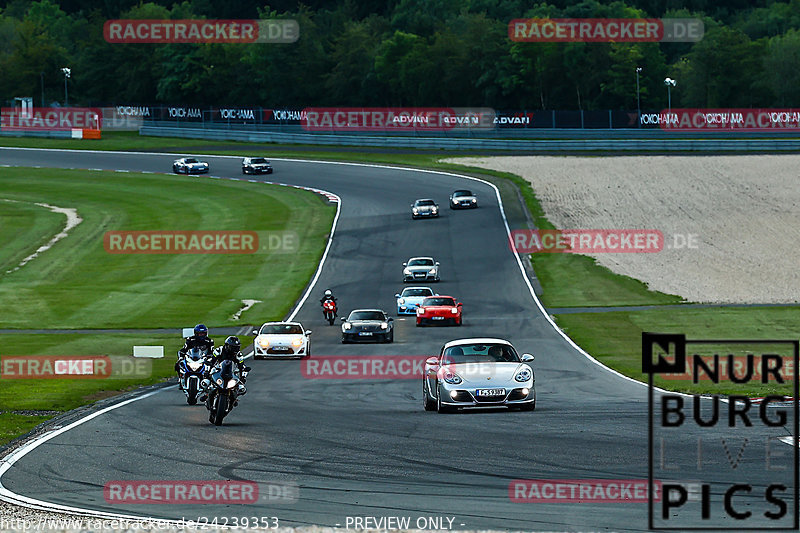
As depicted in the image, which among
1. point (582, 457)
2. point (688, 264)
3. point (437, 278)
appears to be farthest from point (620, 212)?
point (582, 457)

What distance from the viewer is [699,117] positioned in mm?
104438

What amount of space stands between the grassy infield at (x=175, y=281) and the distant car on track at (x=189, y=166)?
2.65 meters

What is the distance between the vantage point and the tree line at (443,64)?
132 m

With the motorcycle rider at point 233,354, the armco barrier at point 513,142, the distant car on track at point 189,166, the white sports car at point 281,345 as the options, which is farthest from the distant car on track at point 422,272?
the armco barrier at point 513,142

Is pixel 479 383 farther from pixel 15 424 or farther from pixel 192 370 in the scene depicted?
pixel 15 424

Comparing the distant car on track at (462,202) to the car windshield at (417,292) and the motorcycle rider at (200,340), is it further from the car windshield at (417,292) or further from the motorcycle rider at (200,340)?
the motorcycle rider at (200,340)

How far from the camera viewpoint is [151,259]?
206 ft

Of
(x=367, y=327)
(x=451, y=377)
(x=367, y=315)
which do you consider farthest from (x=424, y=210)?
(x=451, y=377)

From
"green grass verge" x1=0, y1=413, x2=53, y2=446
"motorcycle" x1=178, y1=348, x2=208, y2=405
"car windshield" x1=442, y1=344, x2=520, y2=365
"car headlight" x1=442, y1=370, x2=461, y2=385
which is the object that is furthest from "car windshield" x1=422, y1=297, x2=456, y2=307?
"green grass verge" x1=0, y1=413, x2=53, y2=446

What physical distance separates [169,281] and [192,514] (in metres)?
44.5

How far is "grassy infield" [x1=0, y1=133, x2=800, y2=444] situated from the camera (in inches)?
1383

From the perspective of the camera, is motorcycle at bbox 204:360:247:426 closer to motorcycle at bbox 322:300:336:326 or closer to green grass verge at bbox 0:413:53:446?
green grass verge at bbox 0:413:53:446

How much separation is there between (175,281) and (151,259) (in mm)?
7856

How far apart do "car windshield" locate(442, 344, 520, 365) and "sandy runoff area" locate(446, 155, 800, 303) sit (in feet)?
88.4
